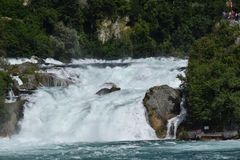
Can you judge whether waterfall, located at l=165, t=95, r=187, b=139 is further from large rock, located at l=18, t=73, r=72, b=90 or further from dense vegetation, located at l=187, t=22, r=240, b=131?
large rock, located at l=18, t=73, r=72, b=90

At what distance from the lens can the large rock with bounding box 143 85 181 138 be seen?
1883 inches

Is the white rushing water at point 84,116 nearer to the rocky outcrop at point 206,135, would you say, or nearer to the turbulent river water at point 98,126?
the turbulent river water at point 98,126

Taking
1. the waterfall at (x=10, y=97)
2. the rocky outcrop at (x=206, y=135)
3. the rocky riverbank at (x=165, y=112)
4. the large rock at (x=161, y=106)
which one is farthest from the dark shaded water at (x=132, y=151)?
the waterfall at (x=10, y=97)

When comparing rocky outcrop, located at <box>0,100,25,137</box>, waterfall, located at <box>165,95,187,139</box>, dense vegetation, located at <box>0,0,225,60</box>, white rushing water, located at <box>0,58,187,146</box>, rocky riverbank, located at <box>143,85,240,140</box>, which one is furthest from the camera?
dense vegetation, located at <box>0,0,225,60</box>

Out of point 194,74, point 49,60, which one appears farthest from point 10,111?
point 49,60

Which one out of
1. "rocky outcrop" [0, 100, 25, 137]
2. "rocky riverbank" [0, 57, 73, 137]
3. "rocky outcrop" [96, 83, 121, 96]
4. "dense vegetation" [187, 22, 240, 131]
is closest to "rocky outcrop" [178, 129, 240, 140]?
"dense vegetation" [187, 22, 240, 131]

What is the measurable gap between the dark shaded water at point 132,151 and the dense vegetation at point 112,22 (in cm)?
3707

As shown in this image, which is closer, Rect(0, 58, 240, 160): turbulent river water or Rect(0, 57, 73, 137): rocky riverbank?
Rect(0, 58, 240, 160): turbulent river water

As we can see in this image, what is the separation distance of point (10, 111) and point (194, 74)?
12358mm

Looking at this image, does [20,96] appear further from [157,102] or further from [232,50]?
[232,50]

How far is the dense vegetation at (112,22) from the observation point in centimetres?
8412

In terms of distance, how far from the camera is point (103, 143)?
46125mm

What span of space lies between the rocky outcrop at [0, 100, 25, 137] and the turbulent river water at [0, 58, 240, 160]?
475 millimetres

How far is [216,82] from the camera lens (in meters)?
46.6
